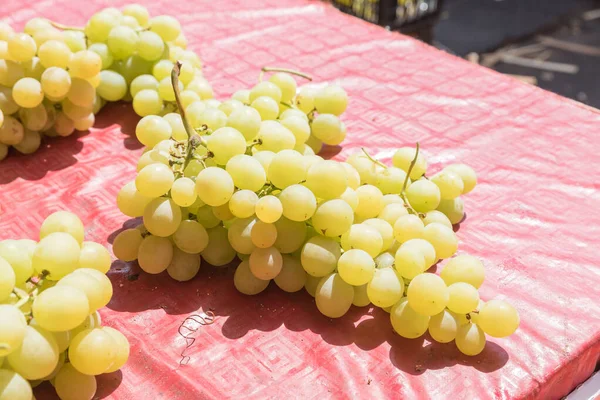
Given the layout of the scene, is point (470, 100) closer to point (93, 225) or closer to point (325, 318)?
point (325, 318)

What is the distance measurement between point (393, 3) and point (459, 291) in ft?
7.64

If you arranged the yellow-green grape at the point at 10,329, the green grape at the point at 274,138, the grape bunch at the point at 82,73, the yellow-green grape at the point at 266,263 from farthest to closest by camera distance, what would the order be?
→ the grape bunch at the point at 82,73 → the green grape at the point at 274,138 → the yellow-green grape at the point at 266,263 → the yellow-green grape at the point at 10,329

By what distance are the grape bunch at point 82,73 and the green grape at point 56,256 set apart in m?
0.59

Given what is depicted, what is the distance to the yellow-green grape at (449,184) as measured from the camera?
131cm

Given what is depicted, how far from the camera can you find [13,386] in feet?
2.67

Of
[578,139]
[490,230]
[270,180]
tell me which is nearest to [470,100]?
[578,139]

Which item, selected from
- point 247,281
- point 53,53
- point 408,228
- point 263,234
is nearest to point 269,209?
point 263,234

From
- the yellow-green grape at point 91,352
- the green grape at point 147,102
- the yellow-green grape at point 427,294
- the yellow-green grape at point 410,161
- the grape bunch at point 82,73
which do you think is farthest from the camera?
the green grape at point 147,102

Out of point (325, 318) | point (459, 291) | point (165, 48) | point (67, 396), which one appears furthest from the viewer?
point (165, 48)

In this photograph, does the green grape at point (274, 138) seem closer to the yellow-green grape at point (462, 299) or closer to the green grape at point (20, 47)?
the yellow-green grape at point (462, 299)

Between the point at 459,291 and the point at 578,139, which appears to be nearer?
the point at 459,291

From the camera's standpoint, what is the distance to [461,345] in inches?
41.4

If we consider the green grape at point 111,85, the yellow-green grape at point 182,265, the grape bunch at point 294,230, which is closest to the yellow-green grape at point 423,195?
the grape bunch at point 294,230

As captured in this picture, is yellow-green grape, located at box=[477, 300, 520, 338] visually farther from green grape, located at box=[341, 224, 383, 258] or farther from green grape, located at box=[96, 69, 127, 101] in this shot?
green grape, located at box=[96, 69, 127, 101]
